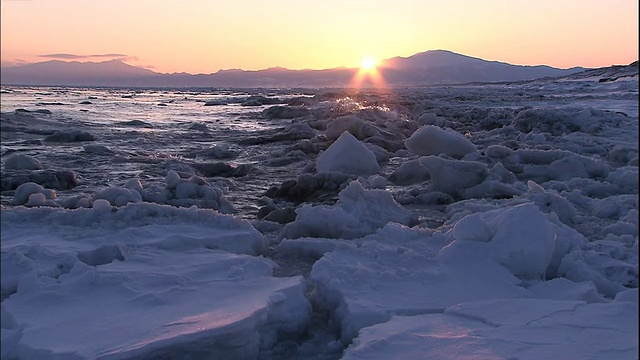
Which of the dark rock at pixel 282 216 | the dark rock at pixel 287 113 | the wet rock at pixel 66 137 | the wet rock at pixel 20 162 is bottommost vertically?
the dark rock at pixel 287 113

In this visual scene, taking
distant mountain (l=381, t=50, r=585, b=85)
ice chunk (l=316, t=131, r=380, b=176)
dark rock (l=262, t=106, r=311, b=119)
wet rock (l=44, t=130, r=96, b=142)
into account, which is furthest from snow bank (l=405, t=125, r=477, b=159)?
distant mountain (l=381, t=50, r=585, b=85)

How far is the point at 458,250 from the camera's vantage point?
8.27 feet

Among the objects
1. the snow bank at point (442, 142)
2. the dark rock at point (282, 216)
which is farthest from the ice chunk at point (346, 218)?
the snow bank at point (442, 142)

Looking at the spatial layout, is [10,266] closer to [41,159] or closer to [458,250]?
[458,250]

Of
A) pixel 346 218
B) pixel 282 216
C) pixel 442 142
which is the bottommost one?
pixel 282 216

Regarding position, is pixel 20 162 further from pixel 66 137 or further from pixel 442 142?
pixel 442 142

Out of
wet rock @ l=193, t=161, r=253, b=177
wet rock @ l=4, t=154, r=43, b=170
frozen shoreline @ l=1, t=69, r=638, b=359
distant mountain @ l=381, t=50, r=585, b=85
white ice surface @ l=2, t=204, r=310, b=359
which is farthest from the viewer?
distant mountain @ l=381, t=50, r=585, b=85

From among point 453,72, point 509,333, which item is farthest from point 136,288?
point 453,72

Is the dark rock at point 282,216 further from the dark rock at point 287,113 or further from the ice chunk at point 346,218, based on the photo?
the dark rock at point 287,113

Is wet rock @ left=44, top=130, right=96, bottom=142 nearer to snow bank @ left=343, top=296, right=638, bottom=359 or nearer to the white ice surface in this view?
the white ice surface

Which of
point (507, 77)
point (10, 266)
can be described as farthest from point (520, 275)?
point (507, 77)

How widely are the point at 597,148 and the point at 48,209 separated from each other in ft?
21.1

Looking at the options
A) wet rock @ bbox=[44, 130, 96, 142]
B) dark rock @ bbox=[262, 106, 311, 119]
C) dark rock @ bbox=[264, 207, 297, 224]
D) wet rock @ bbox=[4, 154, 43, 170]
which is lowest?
dark rock @ bbox=[262, 106, 311, 119]

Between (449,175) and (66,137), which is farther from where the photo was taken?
(66,137)
